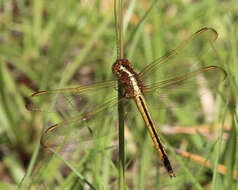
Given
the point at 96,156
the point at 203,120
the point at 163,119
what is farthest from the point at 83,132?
the point at 203,120

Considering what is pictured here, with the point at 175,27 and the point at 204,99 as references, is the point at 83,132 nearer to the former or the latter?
the point at 204,99

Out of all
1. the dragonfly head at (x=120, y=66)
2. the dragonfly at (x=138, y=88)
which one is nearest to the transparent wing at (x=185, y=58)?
the dragonfly at (x=138, y=88)

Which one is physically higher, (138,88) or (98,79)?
(98,79)

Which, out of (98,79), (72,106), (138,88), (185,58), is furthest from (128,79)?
(185,58)

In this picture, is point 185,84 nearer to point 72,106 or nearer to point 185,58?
point 72,106

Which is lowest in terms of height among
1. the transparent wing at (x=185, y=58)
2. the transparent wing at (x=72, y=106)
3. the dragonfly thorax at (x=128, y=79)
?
the transparent wing at (x=72, y=106)

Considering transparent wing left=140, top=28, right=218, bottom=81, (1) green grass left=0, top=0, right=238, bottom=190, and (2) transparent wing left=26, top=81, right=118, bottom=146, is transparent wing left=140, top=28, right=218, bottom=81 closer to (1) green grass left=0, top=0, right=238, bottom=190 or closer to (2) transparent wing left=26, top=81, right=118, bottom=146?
(1) green grass left=0, top=0, right=238, bottom=190

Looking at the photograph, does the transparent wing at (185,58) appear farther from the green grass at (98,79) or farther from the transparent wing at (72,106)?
the transparent wing at (72,106)
